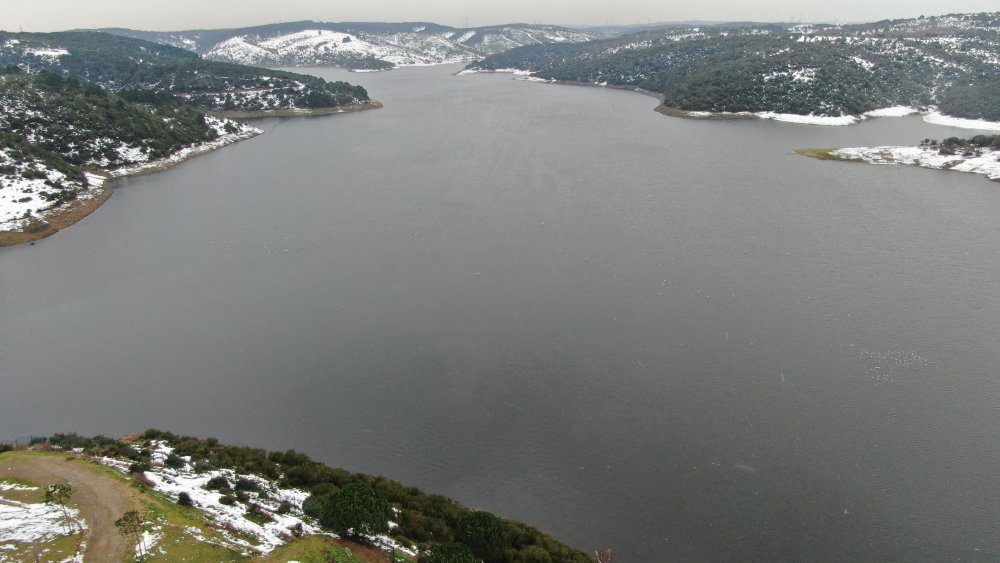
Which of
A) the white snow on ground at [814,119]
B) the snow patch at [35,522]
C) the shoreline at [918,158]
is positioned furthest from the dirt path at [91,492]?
the white snow on ground at [814,119]

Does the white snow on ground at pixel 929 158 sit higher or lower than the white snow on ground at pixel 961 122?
lower

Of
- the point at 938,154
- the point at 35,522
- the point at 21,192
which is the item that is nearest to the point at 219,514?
the point at 35,522

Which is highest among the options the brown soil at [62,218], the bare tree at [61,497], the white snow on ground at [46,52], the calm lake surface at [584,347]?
the white snow on ground at [46,52]

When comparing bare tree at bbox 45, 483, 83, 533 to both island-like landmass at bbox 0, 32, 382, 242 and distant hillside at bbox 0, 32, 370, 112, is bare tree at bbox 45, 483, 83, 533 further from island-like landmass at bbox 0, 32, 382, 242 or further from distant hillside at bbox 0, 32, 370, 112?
distant hillside at bbox 0, 32, 370, 112

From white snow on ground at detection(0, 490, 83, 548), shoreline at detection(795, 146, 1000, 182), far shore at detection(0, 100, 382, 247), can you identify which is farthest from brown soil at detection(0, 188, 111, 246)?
shoreline at detection(795, 146, 1000, 182)

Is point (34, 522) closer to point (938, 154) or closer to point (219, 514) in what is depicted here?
point (219, 514)

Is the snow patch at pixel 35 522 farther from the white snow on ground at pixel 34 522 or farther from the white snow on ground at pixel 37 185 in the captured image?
the white snow on ground at pixel 37 185

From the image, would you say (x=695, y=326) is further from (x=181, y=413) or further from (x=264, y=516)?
(x=181, y=413)
